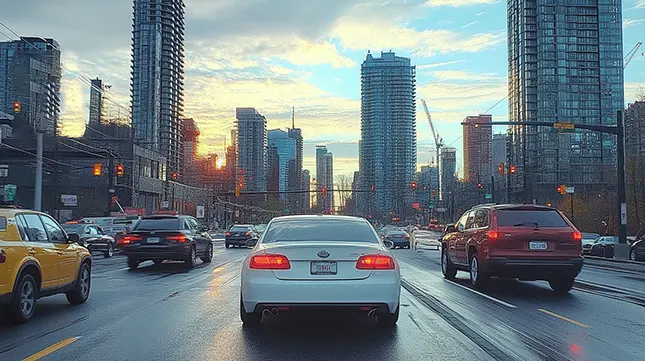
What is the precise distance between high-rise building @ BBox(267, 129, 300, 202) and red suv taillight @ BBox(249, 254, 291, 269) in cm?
11838

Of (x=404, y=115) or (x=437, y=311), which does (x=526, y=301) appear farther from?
(x=404, y=115)

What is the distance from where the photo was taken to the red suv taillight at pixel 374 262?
7898 mm

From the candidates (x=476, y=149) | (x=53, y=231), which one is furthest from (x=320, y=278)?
(x=476, y=149)

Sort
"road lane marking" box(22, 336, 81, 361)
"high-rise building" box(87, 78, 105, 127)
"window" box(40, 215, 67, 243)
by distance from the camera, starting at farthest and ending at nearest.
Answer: "high-rise building" box(87, 78, 105, 127), "window" box(40, 215, 67, 243), "road lane marking" box(22, 336, 81, 361)

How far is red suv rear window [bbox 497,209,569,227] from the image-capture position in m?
12.9

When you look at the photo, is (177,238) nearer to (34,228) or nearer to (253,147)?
(34,228)

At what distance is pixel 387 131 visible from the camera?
5059 inches

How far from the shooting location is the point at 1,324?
886 cm

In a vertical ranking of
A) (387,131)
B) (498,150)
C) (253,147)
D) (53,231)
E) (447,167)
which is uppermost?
(387,131)

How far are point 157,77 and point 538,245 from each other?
9141 centimetres

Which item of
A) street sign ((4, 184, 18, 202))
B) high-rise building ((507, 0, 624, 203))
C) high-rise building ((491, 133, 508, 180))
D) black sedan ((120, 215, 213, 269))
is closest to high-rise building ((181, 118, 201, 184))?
high-rise building ((491, 133, 508, 180))

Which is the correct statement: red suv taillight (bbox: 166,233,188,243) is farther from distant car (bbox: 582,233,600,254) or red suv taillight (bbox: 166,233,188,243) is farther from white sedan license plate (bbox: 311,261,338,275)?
distant car (bbox: 582,233,600,254)

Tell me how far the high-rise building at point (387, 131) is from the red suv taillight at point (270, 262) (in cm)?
10728

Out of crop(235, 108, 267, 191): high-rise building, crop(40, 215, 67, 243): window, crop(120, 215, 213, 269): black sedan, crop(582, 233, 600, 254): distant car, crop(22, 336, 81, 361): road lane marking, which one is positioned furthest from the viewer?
crop(235, 108, 267, 191): high-rise building
